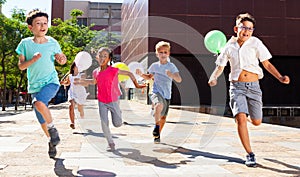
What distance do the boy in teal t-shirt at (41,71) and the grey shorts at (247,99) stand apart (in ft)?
7.75

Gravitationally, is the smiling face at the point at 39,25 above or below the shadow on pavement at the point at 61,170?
above

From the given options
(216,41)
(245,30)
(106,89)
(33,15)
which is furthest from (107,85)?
(216,41)

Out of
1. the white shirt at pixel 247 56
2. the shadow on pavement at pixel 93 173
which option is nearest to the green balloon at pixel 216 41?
the white shirt at pixel 247 56

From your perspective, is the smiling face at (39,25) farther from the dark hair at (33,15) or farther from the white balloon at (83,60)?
the white balloon at (83,60)

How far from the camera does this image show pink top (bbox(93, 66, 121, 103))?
5492mm

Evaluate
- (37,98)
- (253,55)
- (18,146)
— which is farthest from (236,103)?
(18,146)

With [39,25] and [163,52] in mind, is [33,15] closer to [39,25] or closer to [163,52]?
[39,25]

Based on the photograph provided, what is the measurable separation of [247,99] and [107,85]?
2.09 metres

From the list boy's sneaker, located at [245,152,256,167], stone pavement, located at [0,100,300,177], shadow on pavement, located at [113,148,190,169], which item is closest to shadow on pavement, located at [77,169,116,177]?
stone pavement, located at [0,100,300,177]

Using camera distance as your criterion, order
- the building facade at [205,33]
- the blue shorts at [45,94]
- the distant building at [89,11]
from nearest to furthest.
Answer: the blue shorts at [45,94]
the building facade at [205,33]
the distant building at [89,11]

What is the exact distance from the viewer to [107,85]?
5.47 metres

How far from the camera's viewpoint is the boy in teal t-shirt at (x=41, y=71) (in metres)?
4.66

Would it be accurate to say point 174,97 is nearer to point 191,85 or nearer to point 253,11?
point 191,85

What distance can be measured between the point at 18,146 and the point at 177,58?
18.3 m
